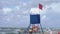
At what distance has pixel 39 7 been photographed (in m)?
14.9

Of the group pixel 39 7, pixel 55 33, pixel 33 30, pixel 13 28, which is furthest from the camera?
pixel 13 28

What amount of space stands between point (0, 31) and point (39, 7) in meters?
5.54

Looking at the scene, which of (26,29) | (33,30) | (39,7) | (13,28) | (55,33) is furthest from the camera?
(13,28)

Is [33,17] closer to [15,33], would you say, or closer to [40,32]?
[40,32]

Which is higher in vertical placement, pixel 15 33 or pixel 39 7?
pixel 39 7

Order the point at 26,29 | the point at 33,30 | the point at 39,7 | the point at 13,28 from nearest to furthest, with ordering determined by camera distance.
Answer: the point at 39,7, the point at 33,30, the point at 26,29, the point at 13,28

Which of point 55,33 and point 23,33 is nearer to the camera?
point 23,33

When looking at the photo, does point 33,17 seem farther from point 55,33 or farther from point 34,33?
point 55,33

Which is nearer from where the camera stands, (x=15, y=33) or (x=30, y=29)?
(x=30, y=29)

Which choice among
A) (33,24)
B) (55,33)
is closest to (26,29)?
(33,24)

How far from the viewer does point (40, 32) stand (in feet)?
55.9

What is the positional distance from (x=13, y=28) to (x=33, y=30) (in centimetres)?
410

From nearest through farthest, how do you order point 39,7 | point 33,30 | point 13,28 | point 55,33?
point 39,7 → point 33,30 → point 55,33 → point 13,28

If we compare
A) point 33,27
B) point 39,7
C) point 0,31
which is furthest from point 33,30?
point 0,31
